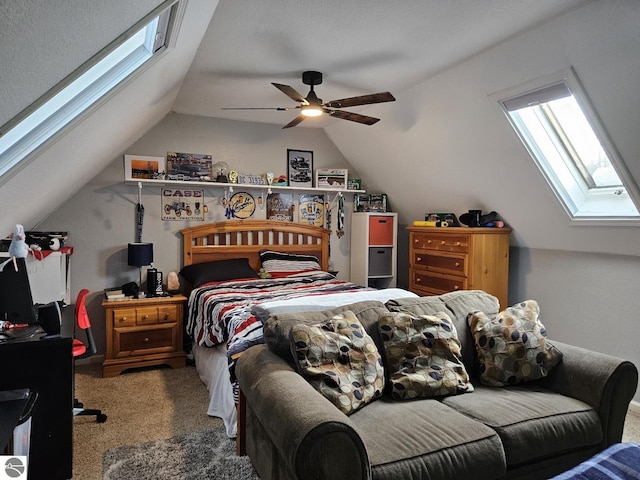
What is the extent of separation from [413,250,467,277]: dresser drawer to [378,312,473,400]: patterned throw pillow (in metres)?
1.61

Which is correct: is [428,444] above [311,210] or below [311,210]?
below

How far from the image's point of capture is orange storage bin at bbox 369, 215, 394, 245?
4906 mm

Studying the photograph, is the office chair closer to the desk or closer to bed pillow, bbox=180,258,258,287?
the desk

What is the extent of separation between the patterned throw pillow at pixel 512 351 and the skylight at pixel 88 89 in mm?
2222

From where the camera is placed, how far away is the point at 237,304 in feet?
10.4

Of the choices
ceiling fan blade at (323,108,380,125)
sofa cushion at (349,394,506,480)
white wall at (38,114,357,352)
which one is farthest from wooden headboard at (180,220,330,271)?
sofa cushion at (349,394,506,480)

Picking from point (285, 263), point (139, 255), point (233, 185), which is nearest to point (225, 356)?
point (139, 255)

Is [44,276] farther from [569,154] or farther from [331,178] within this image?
[569,154]

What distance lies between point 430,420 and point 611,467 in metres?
0.67

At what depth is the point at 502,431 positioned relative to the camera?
6.01 ft

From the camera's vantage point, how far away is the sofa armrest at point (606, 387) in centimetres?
206

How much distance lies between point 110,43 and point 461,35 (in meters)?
2.00

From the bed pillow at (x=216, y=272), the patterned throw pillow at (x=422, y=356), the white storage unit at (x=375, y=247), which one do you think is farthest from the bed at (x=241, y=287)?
the patterned throw pillow at (x=422, y=356)

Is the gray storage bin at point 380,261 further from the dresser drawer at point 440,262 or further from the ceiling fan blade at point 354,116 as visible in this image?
the ceiling fan blade at point 354,116
